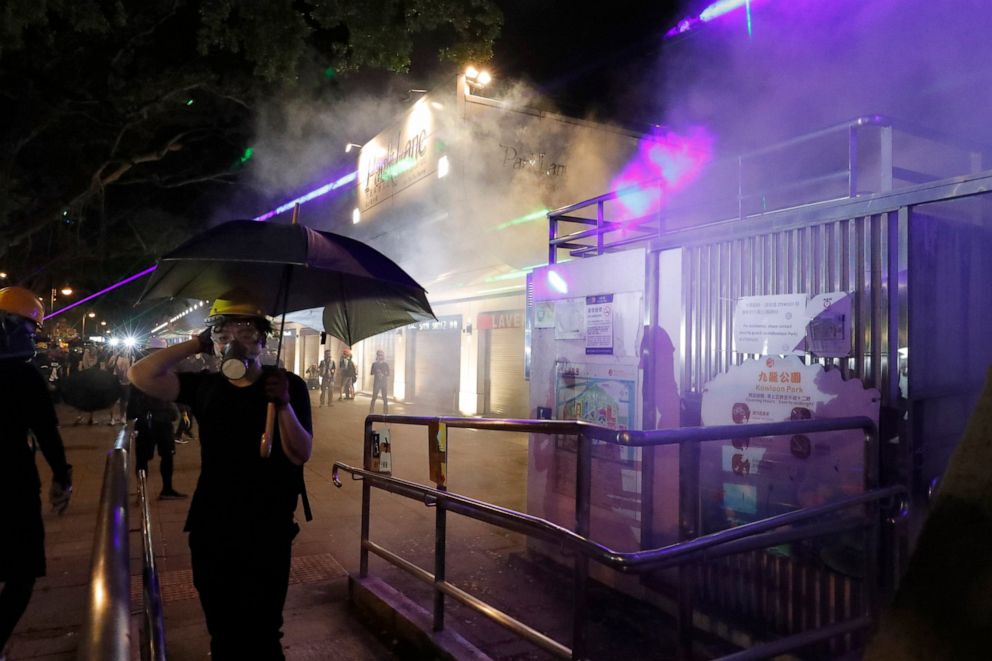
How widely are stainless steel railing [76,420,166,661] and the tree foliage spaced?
6.60m

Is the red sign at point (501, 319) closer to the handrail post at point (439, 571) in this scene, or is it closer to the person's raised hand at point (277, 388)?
the handrail post at point (439, 571)

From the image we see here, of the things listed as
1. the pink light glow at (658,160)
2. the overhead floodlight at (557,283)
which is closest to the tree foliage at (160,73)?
the pink light glow at (658,160)

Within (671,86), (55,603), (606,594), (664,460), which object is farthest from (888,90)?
(55,603)

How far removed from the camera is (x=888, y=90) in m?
5.87

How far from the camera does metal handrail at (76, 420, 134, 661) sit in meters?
1.25

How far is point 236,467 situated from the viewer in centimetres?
266

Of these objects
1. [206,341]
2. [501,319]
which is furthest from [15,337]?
[501,319]

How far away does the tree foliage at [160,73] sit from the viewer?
798 cm

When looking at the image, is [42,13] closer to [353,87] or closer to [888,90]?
[353,87]

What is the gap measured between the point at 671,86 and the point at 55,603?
26.7 ft

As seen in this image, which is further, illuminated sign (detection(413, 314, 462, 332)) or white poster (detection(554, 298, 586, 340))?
illuminated sign (detection(413, 314, 462, 332))

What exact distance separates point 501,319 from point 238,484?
13.0 meters

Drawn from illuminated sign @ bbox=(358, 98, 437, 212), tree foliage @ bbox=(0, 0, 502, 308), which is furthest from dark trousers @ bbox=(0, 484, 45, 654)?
illuminated sign @ bbox=(358, 98, 437, 212)

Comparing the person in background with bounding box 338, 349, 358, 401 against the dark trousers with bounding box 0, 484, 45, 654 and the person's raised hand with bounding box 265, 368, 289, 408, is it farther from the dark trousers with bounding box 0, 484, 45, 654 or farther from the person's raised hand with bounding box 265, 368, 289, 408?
the person's raised hand with bounding box 265, 368, 289, 408
